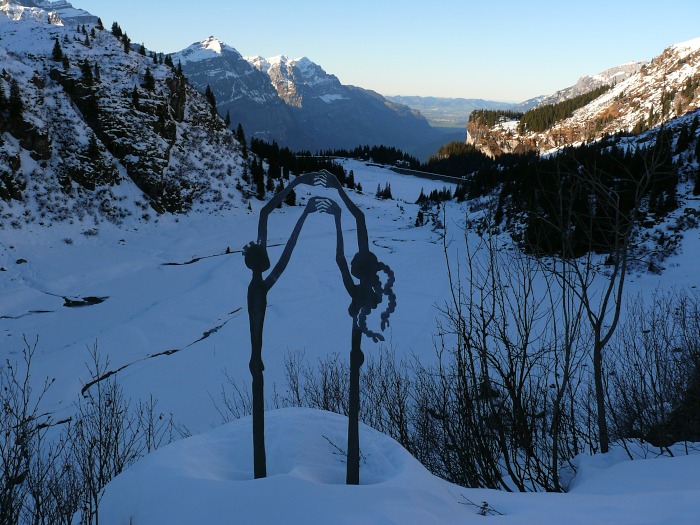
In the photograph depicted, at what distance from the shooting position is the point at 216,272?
27562mm

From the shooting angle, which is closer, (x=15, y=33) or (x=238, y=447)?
(x=238, y=447)

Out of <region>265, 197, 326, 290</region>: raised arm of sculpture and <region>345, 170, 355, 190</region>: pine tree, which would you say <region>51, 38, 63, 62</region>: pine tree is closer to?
<region>345, 170, 355, 190</region>: pine tree

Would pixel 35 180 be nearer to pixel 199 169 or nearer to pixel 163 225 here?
pixel 163 225

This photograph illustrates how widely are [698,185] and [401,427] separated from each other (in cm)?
2789

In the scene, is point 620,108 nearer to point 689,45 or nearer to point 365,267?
point 689,45

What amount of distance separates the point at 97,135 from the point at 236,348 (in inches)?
1259

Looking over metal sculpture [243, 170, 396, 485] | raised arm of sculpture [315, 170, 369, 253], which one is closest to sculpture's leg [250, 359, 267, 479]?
metal sculpture [243, 170, 396, 485]

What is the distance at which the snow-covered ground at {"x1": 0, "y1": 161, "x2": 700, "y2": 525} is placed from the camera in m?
3.19

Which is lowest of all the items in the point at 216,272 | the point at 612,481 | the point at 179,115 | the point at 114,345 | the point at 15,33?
the point at 114,345

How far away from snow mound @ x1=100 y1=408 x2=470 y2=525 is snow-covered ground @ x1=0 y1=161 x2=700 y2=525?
0.05 ft

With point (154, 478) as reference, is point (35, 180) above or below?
above

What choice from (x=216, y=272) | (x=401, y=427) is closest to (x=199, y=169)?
(x=216, y=272)

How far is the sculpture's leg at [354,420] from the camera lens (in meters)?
3.58

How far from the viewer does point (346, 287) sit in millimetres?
3373
